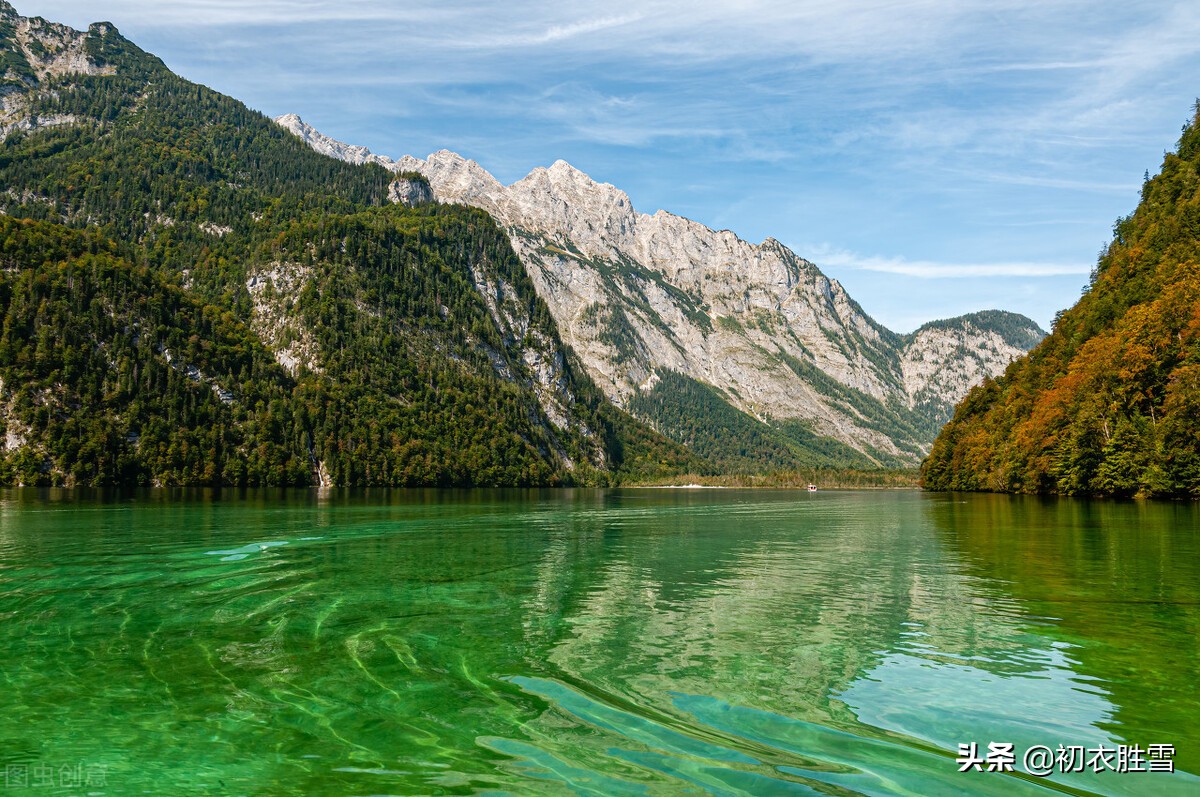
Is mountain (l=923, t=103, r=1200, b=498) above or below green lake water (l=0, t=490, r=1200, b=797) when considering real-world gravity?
above

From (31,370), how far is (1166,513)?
235m

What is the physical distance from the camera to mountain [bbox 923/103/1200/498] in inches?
3162

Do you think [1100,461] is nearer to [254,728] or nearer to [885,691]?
[885,691]

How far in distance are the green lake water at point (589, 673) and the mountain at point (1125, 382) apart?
47.6 m

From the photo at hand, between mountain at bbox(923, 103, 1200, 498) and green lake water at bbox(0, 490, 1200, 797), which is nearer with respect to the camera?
green lake water at bbox(0, 490, 1200, 797)

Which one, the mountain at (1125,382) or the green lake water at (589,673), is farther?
the mountain at (1125,382)

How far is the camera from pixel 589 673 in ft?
61.4

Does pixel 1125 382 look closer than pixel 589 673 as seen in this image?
No

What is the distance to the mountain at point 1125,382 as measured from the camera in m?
80.3

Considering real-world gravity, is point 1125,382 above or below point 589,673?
above

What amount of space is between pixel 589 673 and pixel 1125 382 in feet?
299

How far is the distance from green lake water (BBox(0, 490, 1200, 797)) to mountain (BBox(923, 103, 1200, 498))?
156 ft

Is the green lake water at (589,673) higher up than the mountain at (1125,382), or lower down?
lower down

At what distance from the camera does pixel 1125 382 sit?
87000 mm
